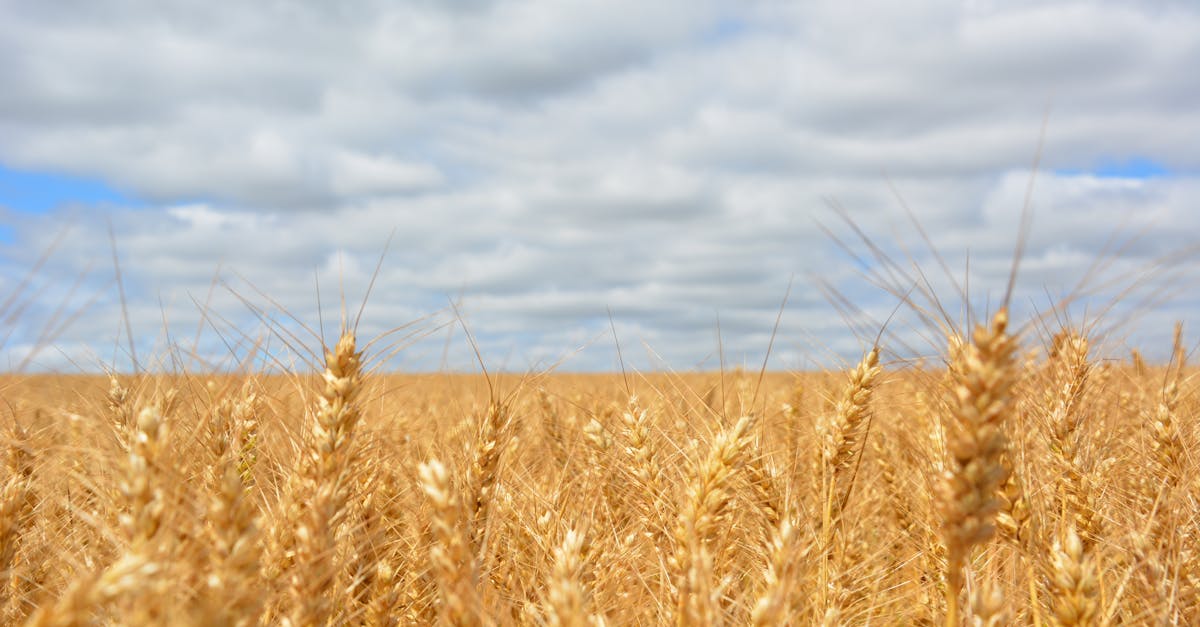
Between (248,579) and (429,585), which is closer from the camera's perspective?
(248,579)

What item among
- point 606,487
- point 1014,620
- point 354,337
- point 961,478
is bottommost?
point 1014,620

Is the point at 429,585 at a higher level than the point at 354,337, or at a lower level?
lower

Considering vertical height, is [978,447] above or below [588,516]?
above

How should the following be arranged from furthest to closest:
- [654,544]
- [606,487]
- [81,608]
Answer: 1. [606,487]
2. [654,544]
3. [81,608]

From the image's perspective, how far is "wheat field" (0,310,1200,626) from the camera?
1.82 meters

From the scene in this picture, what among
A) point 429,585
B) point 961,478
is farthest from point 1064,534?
point 429,585

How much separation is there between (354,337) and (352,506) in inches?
26.6

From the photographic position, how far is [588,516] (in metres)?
3.03

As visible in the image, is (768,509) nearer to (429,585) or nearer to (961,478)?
(429,585)

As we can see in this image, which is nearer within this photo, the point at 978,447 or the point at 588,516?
the point at 978,447

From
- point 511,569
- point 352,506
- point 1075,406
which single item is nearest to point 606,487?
point 511,569

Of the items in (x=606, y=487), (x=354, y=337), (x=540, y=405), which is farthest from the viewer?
(x=540, y=405)

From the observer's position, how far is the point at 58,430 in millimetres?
4953

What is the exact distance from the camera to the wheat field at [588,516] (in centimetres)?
182
